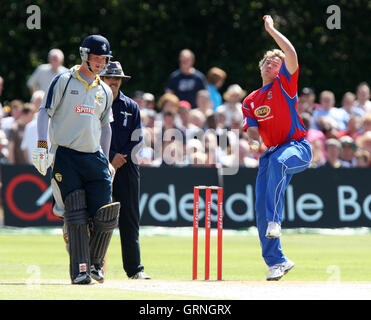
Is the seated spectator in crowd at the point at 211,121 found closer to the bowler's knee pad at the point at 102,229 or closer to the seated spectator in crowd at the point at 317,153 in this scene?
the seated spectator in crowd at the point at 317,153

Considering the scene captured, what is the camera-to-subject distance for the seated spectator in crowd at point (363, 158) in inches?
845

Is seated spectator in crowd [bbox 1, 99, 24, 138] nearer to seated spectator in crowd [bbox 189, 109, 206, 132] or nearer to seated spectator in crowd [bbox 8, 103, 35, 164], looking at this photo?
seated spectator in crowd [bbox 8, 103, 35, 164]

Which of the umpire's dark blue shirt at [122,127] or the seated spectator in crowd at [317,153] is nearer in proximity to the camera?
the umpire's dark blue shirt at [122,127]

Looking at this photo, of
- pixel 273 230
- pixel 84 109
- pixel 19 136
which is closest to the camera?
pixel 84 109

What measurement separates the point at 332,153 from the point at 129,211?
30.4 ft

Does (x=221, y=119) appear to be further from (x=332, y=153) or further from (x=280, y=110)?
(x=280, y=110)

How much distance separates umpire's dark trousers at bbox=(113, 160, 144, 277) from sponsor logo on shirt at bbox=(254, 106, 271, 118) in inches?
61.7

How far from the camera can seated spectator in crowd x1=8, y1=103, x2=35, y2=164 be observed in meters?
21.0

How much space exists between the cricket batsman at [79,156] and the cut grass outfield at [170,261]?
1.76ft

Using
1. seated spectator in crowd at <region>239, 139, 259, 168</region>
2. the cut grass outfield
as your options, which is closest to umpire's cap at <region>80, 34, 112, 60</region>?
the cut grass outfield

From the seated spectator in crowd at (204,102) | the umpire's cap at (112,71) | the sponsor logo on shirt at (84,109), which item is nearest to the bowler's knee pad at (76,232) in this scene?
the sponsor logo on shirt at (84,109)

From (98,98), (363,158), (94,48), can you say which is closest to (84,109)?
(98,98)

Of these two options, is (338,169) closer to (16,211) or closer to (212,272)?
(16,211)

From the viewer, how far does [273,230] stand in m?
11.5
